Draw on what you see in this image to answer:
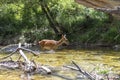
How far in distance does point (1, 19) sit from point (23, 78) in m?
20.9

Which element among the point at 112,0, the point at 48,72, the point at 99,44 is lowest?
the point at 99,44

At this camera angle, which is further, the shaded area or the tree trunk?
the tree trunk

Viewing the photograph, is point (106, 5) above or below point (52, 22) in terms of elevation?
above

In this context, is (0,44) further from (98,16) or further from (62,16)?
(98,16)

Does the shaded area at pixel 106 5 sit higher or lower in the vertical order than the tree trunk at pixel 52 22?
higher

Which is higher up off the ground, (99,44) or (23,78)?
(23,78)

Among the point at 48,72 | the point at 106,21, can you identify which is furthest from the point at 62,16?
the point at 48,72

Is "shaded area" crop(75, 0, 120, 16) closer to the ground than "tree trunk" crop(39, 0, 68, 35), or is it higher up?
higher up

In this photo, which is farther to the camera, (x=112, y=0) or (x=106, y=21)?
(x=106, y=21)

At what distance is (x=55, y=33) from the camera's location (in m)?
28.6

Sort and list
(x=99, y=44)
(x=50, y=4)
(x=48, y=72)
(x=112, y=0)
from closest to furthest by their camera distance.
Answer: (x=112, y=0) < (x=48, y=72) < (x=99, y=44) < (x=50, y=4)

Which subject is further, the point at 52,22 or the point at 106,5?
the point at 52,22

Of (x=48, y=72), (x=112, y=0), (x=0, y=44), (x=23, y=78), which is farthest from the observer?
(x=0, y=44)

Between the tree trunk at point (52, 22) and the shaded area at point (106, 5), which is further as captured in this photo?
the tree trunk at point (52, 22)
